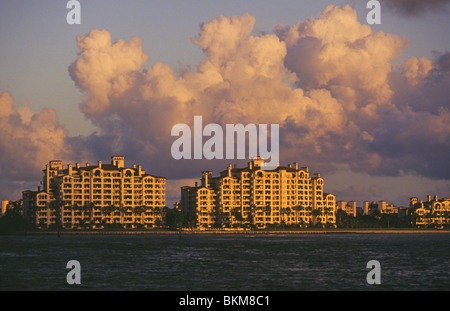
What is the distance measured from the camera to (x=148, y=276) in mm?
86000

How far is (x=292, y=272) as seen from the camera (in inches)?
3607
